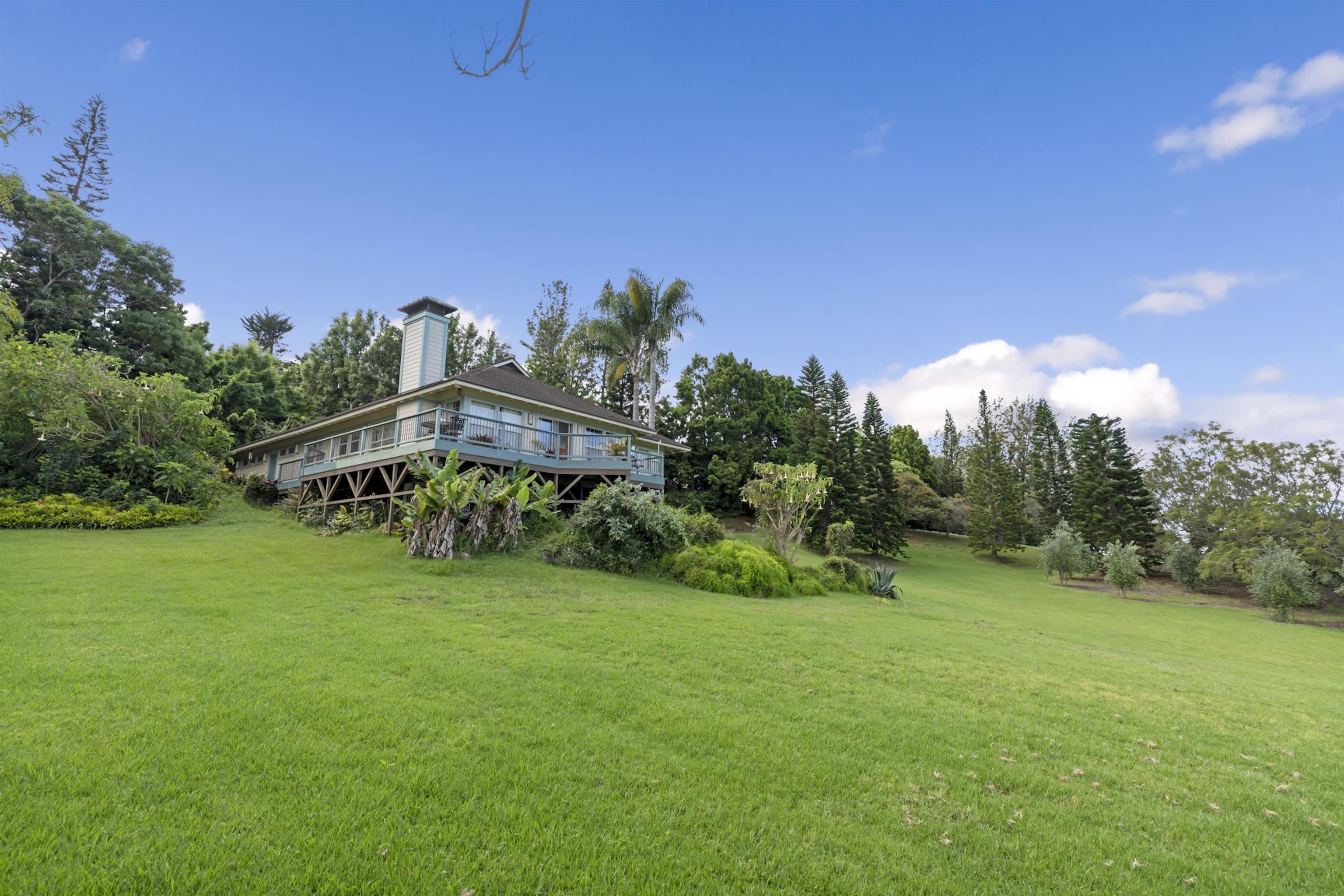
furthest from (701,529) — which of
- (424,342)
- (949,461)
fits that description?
(949,461)

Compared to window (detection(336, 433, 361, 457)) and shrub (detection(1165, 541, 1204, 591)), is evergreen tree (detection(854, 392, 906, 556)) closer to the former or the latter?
shrub (detection(1165, 541, 1204, 591))

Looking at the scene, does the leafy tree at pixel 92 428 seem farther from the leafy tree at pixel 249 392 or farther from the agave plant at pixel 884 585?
the agave plant at pixel 884 585

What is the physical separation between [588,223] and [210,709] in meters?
15.5

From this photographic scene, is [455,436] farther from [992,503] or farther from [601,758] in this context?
[992,503]

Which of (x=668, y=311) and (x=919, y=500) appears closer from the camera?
(x=668, y=311)

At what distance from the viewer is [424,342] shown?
21688 mm

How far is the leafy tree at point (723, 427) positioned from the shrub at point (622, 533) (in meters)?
21.7

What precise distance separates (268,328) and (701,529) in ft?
202

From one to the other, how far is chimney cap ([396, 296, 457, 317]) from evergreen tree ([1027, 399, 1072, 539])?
4127 cm

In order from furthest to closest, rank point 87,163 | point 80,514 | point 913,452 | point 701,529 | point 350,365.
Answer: point 913,452
point 87,163
point 350,365
point 701,529
point 80,514

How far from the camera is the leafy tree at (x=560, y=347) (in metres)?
41.8

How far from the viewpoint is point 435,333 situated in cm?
2200

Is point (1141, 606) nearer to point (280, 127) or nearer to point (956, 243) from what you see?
point (956, 243)

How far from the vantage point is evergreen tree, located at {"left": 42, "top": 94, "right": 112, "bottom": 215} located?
39156 mm
